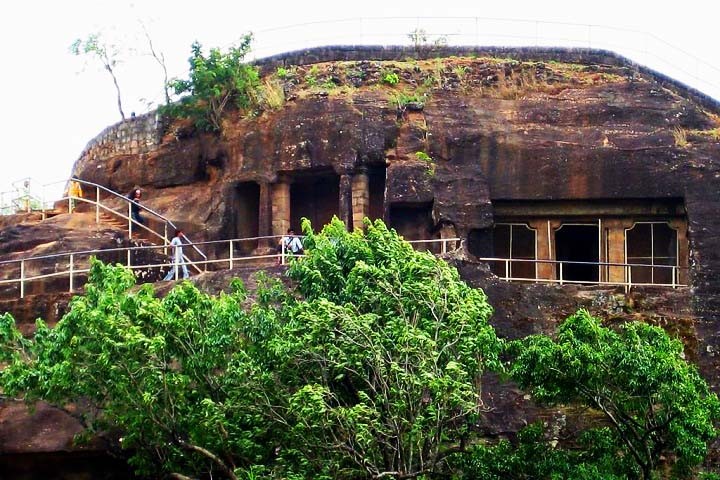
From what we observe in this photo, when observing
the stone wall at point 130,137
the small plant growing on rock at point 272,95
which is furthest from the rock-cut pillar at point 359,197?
the stone wall at point 130,137

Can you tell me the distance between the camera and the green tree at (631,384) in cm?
2256

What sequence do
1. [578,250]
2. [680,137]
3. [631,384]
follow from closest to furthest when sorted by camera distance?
1. [631,384]
2. [680,137]
3. [578,250]

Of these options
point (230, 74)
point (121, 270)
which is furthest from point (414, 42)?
point (121, 270)

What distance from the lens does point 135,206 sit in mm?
34406

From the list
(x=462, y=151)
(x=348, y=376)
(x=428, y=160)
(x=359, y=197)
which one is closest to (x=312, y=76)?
(x=359, y=197)

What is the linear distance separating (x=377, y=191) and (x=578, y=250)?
16.5ft

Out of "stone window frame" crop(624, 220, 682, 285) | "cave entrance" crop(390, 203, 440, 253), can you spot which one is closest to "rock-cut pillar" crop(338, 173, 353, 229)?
"cave entrance" crop(390, 203, 440, 253)

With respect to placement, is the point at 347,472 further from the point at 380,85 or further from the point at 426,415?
the point at 380,85

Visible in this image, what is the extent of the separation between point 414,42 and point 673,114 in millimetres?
6711

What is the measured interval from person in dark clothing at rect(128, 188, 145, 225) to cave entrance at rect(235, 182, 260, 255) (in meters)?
2.26

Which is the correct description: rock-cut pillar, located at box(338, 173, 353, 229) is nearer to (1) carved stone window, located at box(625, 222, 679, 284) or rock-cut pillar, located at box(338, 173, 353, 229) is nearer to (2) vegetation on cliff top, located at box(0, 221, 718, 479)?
(1) carved stone window, located at box(625, 222, 679, 284)

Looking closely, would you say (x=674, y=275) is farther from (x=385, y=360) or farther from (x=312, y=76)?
(x=385, y=360)

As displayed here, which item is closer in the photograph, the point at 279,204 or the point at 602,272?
the point at 602,272

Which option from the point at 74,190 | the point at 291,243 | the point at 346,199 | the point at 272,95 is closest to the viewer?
the point at 291,243
